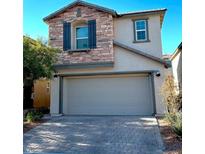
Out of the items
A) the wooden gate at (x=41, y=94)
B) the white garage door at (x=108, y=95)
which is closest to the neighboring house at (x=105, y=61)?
the white garage door at (x=108, y=95)

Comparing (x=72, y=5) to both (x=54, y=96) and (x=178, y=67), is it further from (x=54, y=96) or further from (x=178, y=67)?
(x=178, y=67)

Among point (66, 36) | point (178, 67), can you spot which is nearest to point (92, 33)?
point (66, 36)

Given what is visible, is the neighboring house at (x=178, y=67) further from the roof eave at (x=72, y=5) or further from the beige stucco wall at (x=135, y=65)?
the roof eave at (x=72, y=5)

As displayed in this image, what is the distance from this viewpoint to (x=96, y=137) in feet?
24.4

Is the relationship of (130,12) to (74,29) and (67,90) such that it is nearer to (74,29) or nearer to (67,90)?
(74,29)

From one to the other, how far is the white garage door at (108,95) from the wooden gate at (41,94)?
3.35 m

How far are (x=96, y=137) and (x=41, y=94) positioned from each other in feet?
30.7

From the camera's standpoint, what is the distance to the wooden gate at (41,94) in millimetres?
15477

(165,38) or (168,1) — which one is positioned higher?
(168,1)

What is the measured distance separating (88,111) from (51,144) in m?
5.66
